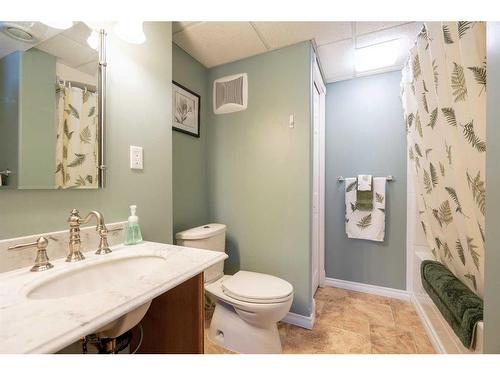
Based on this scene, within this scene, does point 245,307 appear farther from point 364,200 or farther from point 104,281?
point 364,200

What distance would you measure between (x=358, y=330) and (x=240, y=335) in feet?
2.84

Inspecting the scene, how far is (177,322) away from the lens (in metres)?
0.83

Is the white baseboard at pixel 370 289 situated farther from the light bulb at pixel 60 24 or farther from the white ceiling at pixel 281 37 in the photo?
the light bulb at pixel 60 24

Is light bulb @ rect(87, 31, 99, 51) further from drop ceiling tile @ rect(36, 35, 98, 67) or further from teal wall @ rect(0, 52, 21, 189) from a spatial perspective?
teal wall @ rect(0, 52, 21, 189)

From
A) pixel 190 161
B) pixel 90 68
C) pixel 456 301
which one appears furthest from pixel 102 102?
pixel 456 301

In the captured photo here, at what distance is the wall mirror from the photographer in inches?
27.5

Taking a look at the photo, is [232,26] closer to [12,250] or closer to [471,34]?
[471,34]

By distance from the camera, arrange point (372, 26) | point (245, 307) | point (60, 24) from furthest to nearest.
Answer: point (372, 26)
point (245, 307)
point (60, 24)

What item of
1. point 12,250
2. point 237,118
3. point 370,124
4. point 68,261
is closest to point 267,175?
point 237,118

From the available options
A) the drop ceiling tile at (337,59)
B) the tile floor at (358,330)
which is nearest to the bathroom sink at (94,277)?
the tile floor at (358,330)

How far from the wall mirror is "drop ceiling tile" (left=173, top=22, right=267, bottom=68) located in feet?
2.35

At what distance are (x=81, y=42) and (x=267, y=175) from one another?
50.3 inches

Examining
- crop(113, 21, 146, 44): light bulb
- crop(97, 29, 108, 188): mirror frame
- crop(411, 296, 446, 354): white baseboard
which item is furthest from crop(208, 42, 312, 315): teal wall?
crop(97, 29, 108, 188): mirror frame

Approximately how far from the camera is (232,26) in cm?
140
